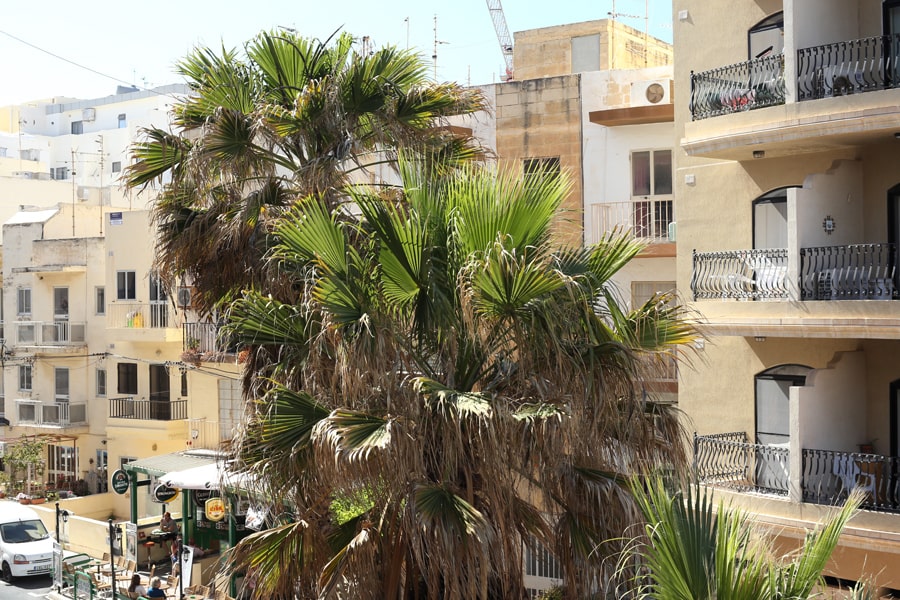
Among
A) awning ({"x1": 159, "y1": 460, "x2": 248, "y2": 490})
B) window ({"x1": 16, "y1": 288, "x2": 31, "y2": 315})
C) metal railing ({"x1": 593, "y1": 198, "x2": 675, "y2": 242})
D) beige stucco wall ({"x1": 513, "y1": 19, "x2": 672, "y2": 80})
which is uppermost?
beige stucco wall ({"x1": 513, "y1": 19, "x2": 672, "y2": 80})

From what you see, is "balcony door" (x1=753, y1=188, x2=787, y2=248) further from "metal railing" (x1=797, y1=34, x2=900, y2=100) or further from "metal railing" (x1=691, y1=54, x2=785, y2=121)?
"metal railing" (x1=797, y1=34, x2=900, y2=100)

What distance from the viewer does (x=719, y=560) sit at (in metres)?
5.89

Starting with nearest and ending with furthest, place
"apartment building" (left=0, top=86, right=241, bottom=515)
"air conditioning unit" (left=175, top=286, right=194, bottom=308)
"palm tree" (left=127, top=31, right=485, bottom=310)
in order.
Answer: "palm tree" (left=127, top=31, right=485, bottom=310), "air conditioning unit" (left=175, top=286, right=194, bottom=308), "apartment building" (left=0, top=86, right=241, bottom=515)

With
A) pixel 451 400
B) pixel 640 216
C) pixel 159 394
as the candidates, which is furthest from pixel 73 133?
pixel 451 400

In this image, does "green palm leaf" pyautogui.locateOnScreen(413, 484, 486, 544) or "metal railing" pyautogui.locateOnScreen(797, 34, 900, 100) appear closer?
"green palm leaf" pyautogui.locateOnScreen(413, 484, 486, 544)

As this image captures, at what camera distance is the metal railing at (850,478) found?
1389 centimetres

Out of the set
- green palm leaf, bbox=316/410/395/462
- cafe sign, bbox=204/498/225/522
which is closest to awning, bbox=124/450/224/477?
cafe sign, bbox=204/498/225/522

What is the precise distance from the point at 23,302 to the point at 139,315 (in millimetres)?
7312

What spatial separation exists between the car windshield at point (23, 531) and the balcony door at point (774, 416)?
19.5 m

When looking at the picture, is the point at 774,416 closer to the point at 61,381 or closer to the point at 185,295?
the point at 185,295

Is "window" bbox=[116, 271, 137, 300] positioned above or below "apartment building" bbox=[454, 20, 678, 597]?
below

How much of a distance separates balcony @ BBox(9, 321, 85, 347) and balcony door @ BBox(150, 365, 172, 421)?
3.67 m

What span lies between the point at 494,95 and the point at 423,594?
1540 centimetres

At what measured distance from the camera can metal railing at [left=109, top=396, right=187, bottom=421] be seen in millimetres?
32344
